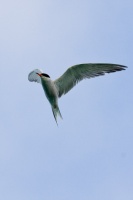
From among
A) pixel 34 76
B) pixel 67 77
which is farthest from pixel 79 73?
pixel 34 76

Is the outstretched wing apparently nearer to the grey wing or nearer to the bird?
the bird

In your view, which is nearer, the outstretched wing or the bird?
the bird

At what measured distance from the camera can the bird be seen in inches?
920

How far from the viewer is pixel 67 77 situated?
2406cm

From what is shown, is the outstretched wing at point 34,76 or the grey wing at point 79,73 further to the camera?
the outstretched wing at point 34,76

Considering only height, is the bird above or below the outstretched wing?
below

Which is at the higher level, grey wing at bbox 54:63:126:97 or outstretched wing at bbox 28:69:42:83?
outstretched wing at bbox 28:69:42:83

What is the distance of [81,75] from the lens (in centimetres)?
2386

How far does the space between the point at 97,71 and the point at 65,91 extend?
4.39 ft

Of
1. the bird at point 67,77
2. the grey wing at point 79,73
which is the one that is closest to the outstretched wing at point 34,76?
the bird at point 67,77

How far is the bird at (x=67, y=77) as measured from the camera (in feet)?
76.7

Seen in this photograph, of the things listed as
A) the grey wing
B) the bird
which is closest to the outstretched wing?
the bird

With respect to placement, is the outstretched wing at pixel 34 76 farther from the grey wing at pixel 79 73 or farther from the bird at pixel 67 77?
the grey wing at pixel 79 73

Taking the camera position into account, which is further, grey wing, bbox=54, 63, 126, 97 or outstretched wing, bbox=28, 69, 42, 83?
outstretched wing, bbox=28, 69, 42, 83
